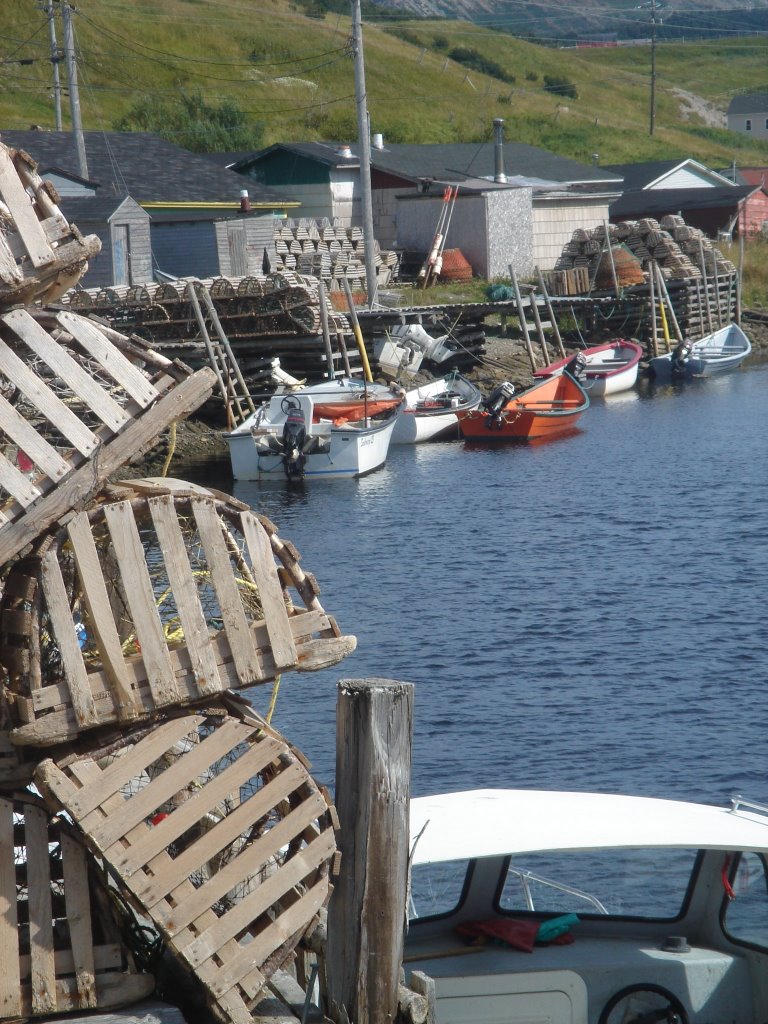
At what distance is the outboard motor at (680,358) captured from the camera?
4391cm

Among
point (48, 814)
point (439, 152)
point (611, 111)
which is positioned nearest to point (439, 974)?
point (48, 814)

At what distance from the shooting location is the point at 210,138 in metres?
74.7

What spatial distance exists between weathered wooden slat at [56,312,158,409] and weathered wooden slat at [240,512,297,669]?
765 millimetres

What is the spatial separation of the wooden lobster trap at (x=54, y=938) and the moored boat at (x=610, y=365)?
33.8m

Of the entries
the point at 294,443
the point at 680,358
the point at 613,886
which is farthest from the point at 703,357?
the point at 613,886

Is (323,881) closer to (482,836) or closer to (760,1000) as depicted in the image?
(482,836)

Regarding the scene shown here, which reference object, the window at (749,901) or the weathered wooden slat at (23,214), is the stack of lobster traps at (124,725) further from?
the window at (749,901)

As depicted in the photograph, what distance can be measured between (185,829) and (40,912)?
2.40ft

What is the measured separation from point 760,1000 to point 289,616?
310cm

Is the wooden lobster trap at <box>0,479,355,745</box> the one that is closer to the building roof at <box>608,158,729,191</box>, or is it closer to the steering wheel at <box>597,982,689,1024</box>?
the steering wheel at <box>597,982,689,1024</box>

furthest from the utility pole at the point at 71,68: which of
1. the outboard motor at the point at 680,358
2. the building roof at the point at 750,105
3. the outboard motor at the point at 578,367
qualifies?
the building roof at the point at 750,105

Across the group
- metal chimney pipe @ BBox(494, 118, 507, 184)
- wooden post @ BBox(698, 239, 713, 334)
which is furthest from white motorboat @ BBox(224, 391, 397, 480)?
metal chimney pipe @ BBox(494, 118, 507, 184)

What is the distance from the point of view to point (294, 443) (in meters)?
28.6

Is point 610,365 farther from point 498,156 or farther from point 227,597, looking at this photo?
point 227,597
